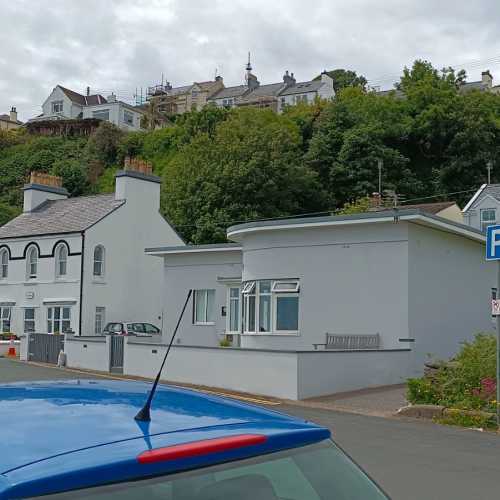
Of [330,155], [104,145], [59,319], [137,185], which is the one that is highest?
[104,145]

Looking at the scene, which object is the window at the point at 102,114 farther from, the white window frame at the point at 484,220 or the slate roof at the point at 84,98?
the white window frame at the point at 484,220

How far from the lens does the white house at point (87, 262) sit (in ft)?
121

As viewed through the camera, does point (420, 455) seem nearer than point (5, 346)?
Yes

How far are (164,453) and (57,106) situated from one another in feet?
364

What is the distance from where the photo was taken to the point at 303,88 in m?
104

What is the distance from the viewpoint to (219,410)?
9.84ft

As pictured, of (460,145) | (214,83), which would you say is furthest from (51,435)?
(214,83)

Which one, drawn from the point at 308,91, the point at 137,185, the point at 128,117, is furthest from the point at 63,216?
the point at 308,91

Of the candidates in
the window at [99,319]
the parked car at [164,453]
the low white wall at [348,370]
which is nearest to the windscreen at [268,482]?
the parked car at [164,453]

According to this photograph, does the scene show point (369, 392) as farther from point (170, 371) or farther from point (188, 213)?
point (188, 213)

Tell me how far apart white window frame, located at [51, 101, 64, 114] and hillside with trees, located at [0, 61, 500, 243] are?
39064 millimetres

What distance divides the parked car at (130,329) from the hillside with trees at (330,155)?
14138 mm

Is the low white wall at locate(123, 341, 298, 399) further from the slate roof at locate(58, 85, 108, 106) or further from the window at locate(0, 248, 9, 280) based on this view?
the slate roof at locate(58, 85, 108, 106)

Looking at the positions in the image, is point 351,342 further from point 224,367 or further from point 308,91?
point 308,91
